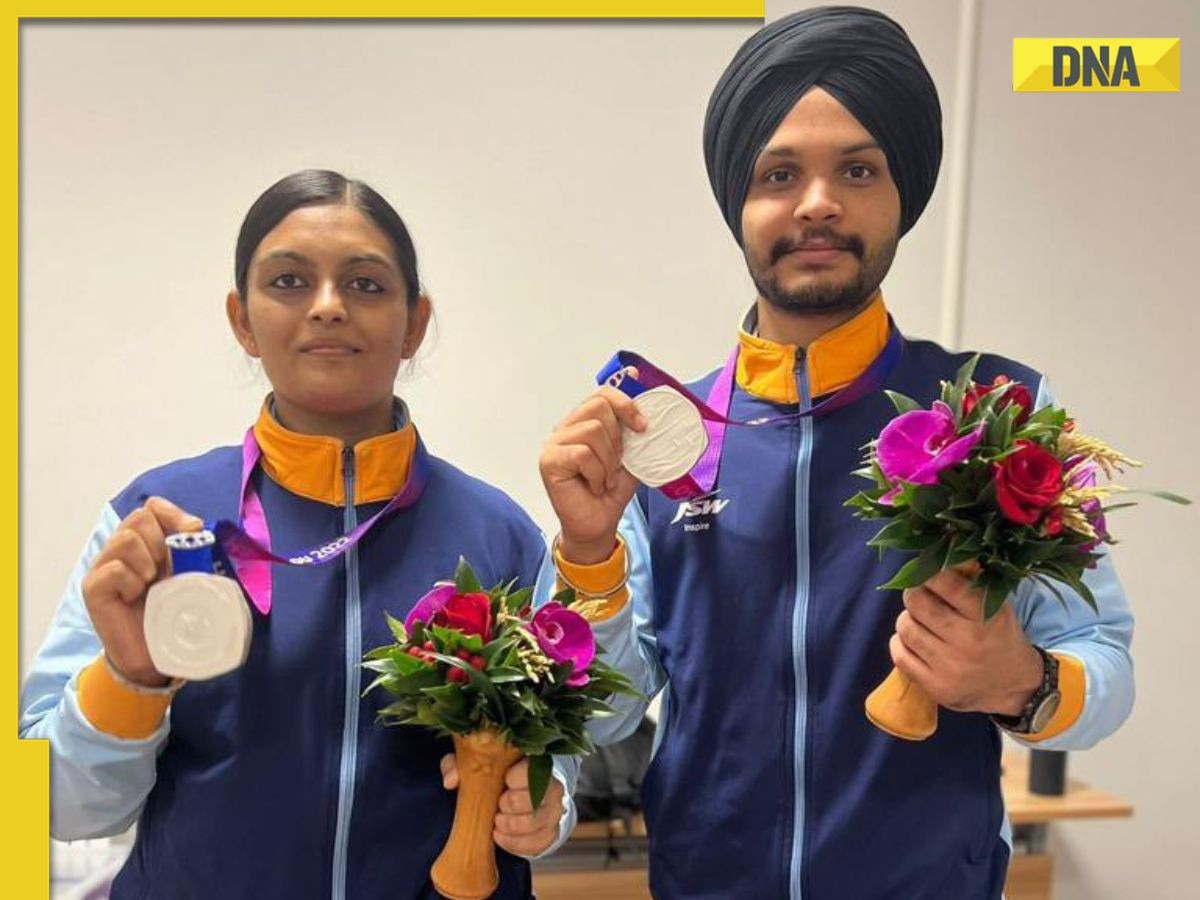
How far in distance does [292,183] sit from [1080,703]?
148cm

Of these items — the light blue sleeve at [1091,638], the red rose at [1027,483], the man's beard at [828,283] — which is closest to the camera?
the red rose at [1027,483]

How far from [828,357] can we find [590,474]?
1.51ft

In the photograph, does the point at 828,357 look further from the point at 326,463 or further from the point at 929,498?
the point at 326,463

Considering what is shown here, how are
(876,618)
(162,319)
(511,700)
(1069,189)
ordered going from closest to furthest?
1. (511,700)
2. (876,618)
3. (162,319)
4. (1069,189)

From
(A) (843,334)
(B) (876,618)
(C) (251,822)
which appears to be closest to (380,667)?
(C) (251,822)

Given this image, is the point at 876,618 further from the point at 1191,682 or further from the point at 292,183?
the point at 1191,682

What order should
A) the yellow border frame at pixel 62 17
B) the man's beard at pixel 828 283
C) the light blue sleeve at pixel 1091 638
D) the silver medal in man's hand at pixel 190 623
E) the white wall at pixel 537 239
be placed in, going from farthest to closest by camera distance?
the white wall at pixel 537 239 < the yellow border frame at pixel 62 17 < the man's beard at pixel 828 283 < the light blue sleeve at pixel 1091 638 < the silver medal in man's hand at pixel 190 623

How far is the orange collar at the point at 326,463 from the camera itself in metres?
1.77

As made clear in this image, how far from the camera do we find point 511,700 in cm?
156

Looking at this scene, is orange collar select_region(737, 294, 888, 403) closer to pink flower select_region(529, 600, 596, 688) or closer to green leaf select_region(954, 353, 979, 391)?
green leaf select_region(954, 353, 979, 391)

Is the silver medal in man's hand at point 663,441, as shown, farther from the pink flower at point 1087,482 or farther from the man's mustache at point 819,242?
the pink flower at point 1087,482

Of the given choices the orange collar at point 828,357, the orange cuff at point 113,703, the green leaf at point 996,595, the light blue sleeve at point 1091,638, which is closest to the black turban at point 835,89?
the orange collar at point 828,357

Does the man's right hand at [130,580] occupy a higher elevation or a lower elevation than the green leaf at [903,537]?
lower

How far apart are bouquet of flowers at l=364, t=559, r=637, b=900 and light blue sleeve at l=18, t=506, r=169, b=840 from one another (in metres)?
0.38
